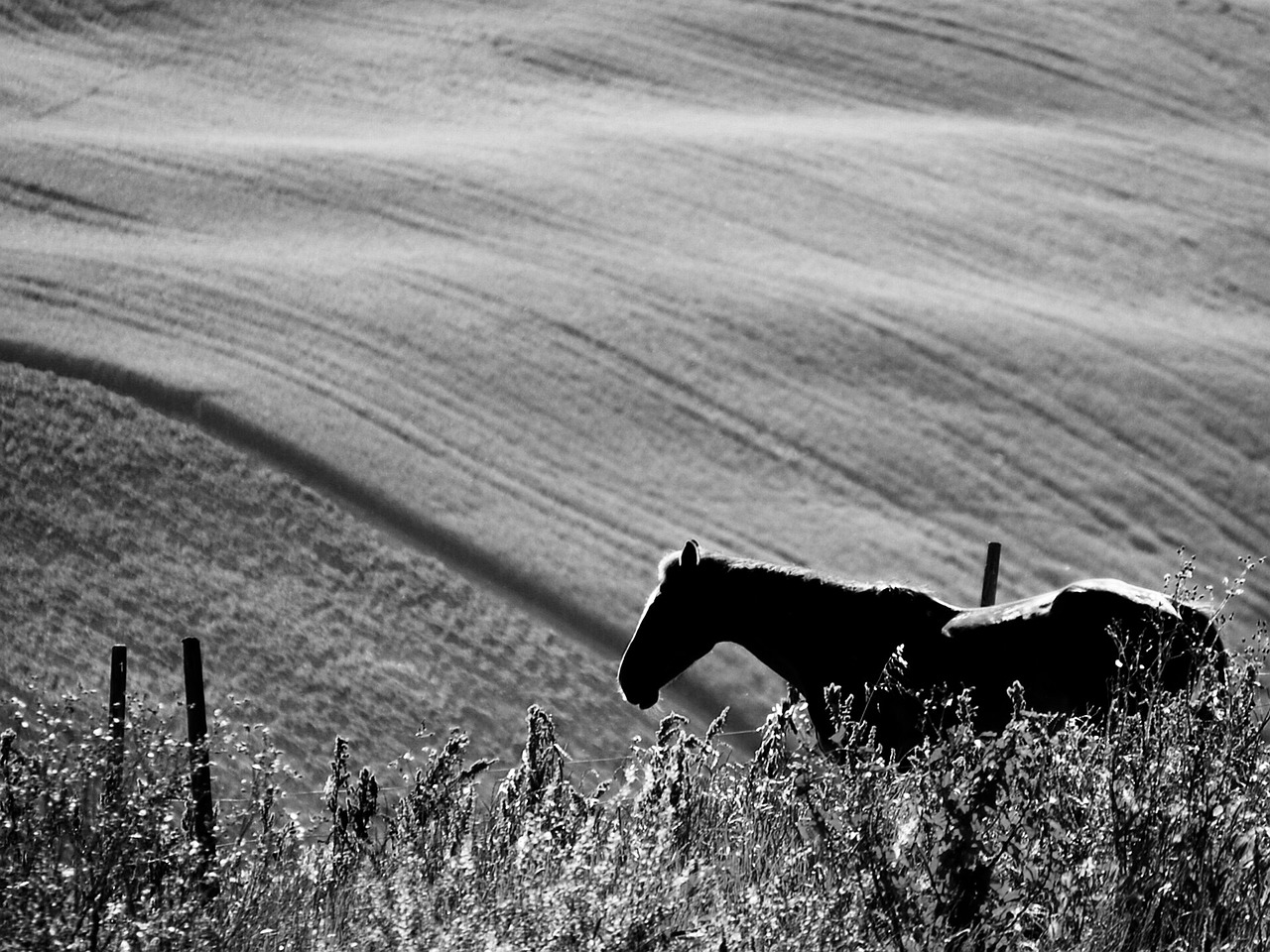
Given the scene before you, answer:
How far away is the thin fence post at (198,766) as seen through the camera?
14.9 ft

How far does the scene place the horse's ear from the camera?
280 inches

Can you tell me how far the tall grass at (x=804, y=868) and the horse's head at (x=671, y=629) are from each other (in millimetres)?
2377

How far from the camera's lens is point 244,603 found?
717 inches

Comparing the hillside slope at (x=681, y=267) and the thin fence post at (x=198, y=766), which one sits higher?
the thin fence post at (x=198, y=766)

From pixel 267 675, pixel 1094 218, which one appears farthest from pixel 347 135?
pixel 267 675

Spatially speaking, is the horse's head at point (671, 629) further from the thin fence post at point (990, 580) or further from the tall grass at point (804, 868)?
the thin fence post at point (990, 580)

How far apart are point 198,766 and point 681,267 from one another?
26513 millimetres

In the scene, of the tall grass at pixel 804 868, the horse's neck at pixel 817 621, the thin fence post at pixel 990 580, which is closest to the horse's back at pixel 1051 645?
the horse's neck at pixel 817 621

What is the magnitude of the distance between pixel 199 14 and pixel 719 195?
50.6 ft

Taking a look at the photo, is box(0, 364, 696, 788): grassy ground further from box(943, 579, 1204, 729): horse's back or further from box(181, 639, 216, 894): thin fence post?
box(943, 579, 1204, 729): horse's back

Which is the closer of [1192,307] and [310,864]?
[310,864]

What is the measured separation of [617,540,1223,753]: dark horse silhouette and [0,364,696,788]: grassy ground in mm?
8382

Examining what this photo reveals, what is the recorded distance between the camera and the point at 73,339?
22422mm

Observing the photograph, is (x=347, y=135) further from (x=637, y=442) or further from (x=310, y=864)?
(x=310, y=864)
